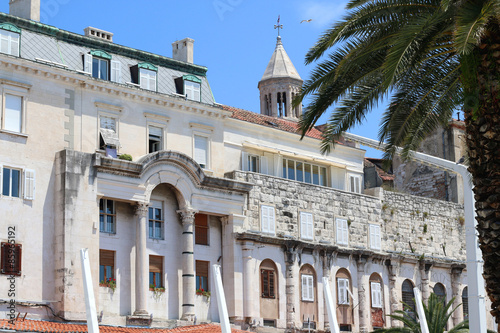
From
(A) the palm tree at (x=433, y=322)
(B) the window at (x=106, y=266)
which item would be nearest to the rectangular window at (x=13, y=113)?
(B) the window at (x=106, y=266)

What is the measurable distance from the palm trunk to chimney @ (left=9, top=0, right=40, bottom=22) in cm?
2762

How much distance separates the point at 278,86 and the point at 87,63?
3074 cm

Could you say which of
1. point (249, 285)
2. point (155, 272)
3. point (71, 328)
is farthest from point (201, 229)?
point (71, 328)

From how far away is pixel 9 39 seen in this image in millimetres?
40562

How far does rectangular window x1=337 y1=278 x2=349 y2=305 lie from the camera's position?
5078cm

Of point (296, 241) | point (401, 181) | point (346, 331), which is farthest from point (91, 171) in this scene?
point (401, 181)

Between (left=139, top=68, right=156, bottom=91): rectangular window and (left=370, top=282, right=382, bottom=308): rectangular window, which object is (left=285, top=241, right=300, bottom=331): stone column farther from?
(left=139, top=68, right=156, bottom=91): rectangular window

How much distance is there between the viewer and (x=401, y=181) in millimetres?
65938

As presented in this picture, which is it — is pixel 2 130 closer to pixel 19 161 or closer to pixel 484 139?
pixel 19 161

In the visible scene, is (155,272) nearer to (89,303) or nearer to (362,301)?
(362,301)

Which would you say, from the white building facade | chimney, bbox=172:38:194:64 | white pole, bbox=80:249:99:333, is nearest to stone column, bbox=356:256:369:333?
the white building facade

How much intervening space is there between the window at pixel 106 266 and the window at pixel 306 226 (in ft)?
38.1

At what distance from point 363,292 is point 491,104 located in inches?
1312

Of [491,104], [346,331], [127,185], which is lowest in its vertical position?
[346,331]
